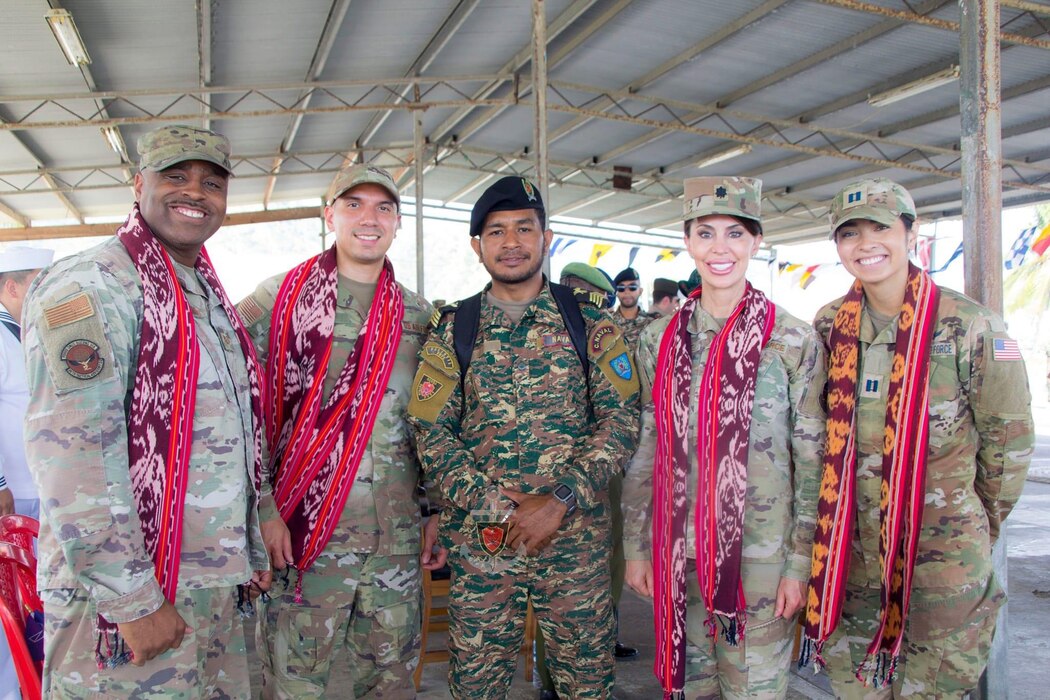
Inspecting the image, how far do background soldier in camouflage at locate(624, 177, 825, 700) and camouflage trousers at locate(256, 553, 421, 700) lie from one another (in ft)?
2.38

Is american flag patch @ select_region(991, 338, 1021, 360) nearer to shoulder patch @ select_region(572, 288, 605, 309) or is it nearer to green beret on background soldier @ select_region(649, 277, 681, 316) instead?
shoulder patch @ select_region(572, 288, 605, 309)

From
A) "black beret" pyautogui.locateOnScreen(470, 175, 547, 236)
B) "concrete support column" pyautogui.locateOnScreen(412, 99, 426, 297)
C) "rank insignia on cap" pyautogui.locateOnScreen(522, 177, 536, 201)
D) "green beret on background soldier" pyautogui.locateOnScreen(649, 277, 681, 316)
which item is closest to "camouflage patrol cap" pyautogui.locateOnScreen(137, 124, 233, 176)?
"black beret" pyautogui.locateOnScreen(470, 175, 547, 236)

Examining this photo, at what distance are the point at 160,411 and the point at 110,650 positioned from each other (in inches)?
20.3

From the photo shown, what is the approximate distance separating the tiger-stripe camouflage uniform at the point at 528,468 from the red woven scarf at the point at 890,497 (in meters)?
0.58

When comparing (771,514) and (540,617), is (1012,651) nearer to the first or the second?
(771,514)

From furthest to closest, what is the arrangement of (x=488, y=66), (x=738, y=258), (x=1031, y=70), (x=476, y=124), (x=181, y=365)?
(x=476, y=124) → (x=488, y=66) → (x=1031, y=70) → (x=738, y=258) → (x=181, y=365)

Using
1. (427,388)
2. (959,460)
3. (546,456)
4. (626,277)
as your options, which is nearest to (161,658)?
(427,388)

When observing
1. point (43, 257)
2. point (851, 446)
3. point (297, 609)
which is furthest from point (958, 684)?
point (43, 257)

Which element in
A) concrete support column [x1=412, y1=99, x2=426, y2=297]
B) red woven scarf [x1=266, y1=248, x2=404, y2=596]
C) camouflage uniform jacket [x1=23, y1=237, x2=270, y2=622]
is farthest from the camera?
concrete support column [x1=412, y1=99, x2=426, y2=297]

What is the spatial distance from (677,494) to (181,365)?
4.47 feet

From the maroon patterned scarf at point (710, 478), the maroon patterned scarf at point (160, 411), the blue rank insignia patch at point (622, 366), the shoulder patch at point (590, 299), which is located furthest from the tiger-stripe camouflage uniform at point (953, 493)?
the maroon patterned scarf at point (160, 411)

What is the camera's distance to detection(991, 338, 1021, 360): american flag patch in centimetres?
205

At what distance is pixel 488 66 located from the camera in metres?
10.1

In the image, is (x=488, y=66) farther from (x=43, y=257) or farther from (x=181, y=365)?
(x=181, y=365)
